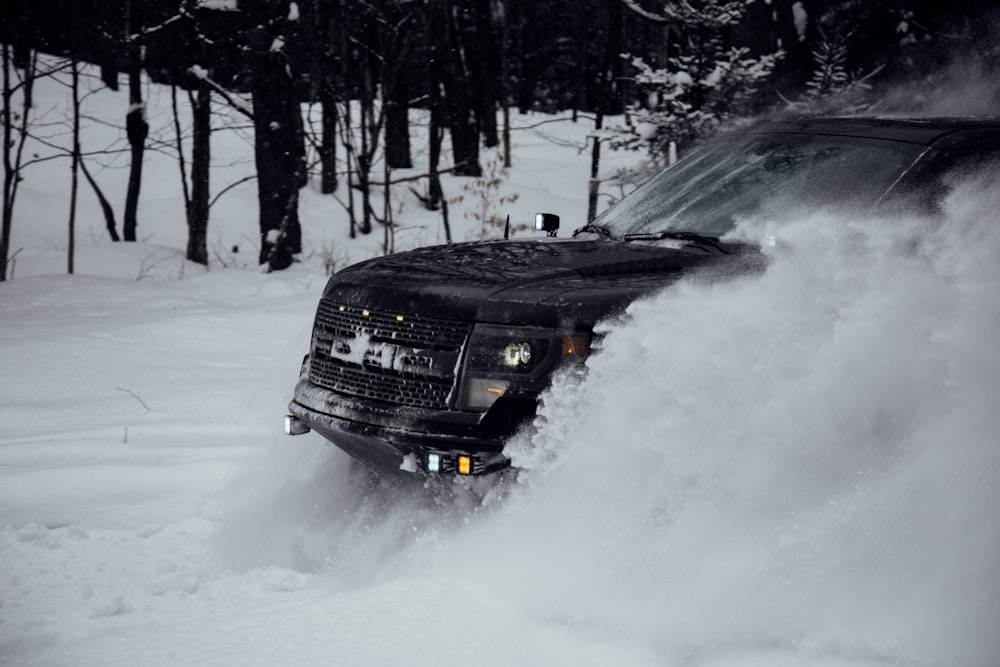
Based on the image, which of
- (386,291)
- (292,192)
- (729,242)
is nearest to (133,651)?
(386,291)

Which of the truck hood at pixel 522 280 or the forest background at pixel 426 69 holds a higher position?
the forest background at pixel 426 69

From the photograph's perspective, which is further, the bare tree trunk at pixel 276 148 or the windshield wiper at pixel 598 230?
the bare tree trunk at pixel 276 148

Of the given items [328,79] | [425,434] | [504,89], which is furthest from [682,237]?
[504,89]

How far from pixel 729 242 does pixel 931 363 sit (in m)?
0.89

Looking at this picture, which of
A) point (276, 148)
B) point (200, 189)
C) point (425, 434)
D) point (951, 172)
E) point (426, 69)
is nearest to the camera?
point (425, 434)

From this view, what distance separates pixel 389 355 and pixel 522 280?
57 cm

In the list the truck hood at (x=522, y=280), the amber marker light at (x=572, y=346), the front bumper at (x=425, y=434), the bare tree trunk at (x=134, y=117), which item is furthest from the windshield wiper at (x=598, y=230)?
the bare tree trunk at (x=134, y=117)

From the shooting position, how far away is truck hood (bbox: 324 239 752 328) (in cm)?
323

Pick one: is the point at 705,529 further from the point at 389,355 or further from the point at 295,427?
the point at 295,427

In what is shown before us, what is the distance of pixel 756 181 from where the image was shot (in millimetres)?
4195

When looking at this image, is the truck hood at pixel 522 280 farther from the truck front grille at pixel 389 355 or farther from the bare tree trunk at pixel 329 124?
the bare tree trunk at pixel 329 124

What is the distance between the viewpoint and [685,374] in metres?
3.20

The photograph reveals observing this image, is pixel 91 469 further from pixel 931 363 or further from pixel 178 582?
pixel 931 363

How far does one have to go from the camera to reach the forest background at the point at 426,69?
40.1ft
